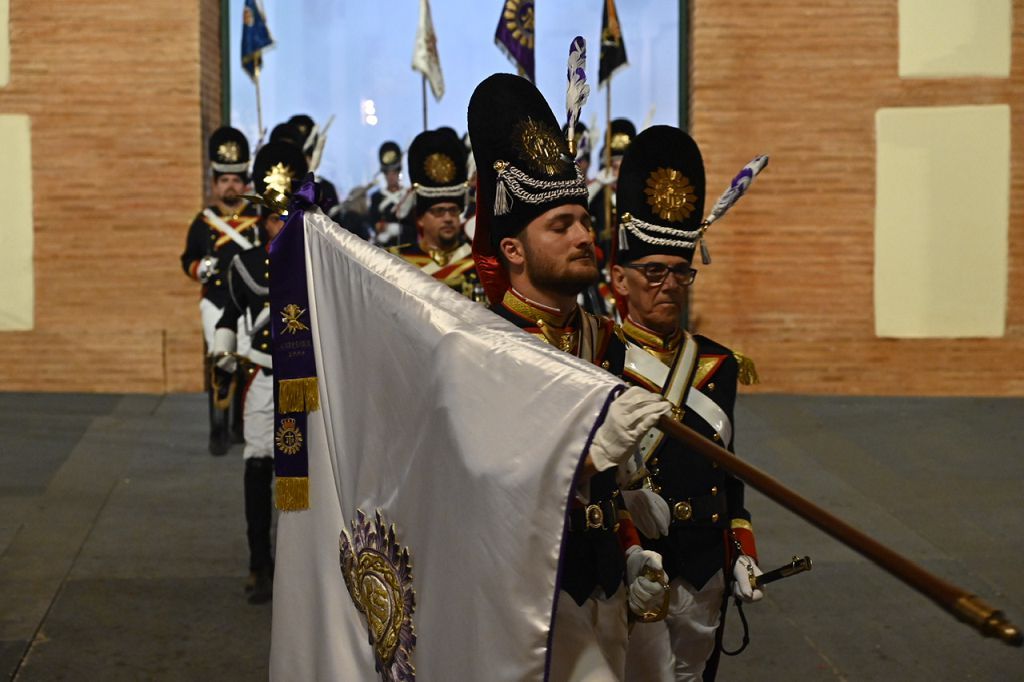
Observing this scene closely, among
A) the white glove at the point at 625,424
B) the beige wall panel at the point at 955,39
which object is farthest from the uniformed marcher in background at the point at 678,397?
the beige wall panel at the point at 955,39

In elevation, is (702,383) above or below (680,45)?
below

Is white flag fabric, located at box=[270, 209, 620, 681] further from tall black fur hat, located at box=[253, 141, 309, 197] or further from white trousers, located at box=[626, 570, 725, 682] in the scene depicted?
tall black fur hat, located at box=[253, 141, 309, 197]

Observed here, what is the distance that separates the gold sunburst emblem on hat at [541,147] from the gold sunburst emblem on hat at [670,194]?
740 mm

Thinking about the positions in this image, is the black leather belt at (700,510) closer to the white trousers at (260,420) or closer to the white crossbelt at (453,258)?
the white trousers at (260,420)

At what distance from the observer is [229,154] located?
425 inches

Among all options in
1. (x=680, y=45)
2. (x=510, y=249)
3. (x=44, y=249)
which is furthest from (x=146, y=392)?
(x=510, y=249)

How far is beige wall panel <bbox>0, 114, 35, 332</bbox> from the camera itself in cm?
1313

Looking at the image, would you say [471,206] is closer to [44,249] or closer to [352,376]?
[44,249]

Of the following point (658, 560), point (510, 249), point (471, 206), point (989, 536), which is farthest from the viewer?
point (471, 206)

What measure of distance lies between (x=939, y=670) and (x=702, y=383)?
94.2 inches

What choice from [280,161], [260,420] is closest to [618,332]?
[260,420]

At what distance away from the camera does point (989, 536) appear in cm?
803

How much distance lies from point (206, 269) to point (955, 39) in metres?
7.33

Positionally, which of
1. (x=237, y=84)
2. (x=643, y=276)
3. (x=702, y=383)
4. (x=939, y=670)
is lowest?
(x=939, y=670)
